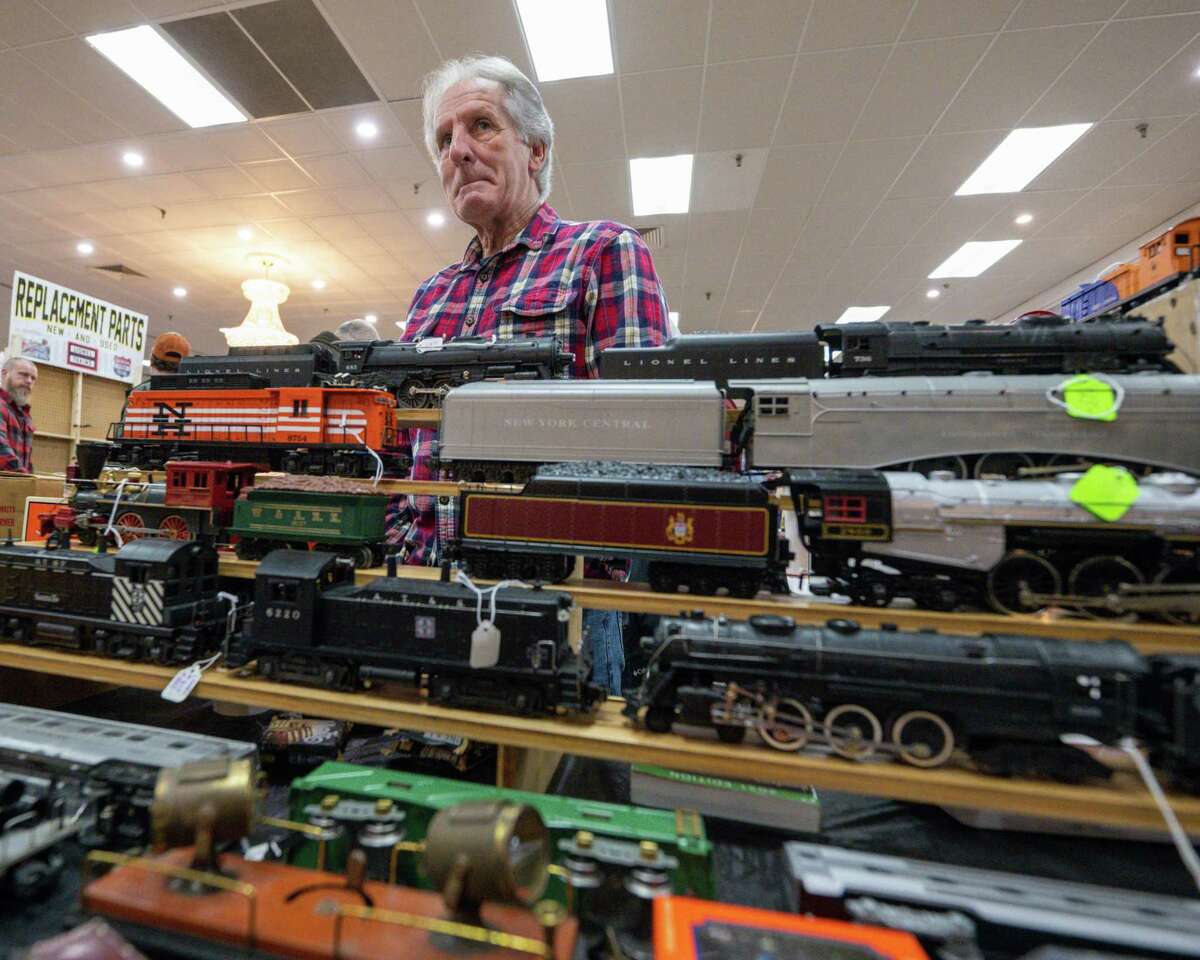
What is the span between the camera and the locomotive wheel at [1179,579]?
6.81 ft

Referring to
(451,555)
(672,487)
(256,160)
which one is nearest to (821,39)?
(672,487)

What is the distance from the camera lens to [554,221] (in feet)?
12.3

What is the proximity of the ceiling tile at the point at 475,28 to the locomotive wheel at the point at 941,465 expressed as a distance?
617 centimetres

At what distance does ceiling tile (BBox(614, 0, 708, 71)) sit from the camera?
541 cm

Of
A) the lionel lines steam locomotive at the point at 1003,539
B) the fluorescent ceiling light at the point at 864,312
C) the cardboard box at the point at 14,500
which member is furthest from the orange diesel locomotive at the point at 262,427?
the fluorescent ceiling light at the point at 864,312

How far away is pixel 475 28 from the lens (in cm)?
577

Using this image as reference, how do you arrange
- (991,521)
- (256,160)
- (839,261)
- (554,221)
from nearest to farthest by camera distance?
1. (991,521)
2. (554,221)
3. (256,160)
4. (839,261)

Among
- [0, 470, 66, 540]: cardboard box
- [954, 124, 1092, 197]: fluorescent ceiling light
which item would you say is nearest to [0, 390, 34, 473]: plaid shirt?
[0, 470, 66, 540]: cardboard box

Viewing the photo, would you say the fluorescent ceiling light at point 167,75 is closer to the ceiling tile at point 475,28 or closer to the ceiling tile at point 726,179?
the ceiling tile at point 475,28

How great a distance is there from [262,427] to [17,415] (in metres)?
6.59

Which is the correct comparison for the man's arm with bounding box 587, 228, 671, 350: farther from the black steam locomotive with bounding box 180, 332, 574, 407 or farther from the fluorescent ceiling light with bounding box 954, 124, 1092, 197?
the fluorescent ceiling light with bounding box 954, 124, 1092, 197

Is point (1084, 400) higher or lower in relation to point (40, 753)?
higher

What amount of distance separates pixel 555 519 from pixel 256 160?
9028 millimetres

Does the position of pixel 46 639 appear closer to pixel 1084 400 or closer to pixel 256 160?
pixel 1084 400
